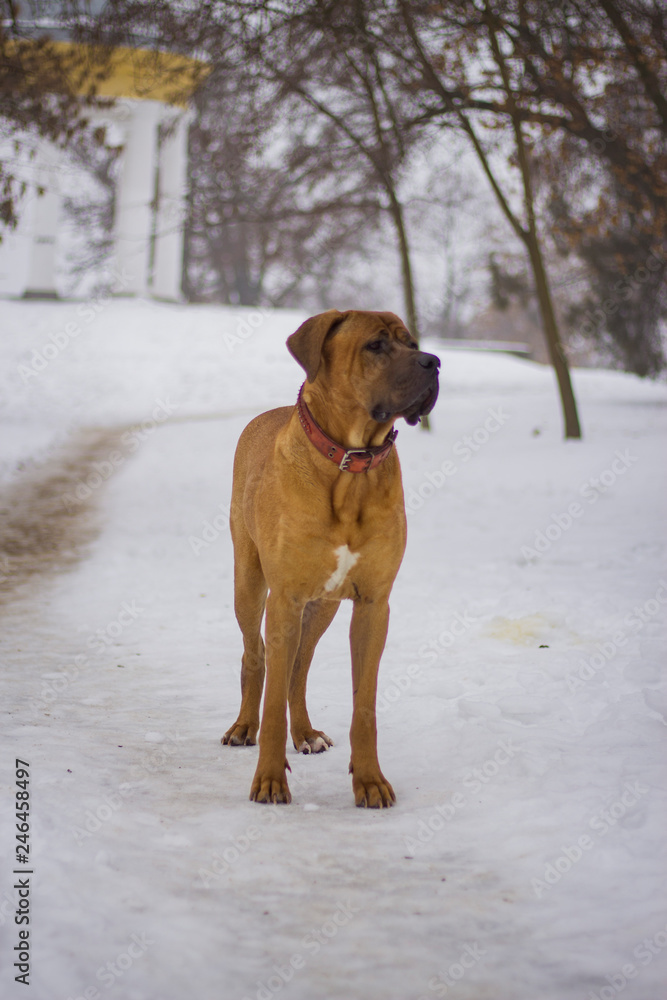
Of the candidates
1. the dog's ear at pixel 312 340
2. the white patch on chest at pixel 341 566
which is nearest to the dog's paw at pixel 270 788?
the white patch on chest at pixel 341 566

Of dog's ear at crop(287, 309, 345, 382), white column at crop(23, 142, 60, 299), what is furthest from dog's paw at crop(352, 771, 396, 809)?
white column at crop(23, 142, 60, 299)

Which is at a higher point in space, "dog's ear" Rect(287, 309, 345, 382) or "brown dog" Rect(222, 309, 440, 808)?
"dog's ear" Rect(287, 309, 345, 382)

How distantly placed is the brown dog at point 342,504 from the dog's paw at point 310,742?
48cm

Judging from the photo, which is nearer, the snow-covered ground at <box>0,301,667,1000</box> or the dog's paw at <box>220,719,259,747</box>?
the snow-covered ground at <box>0,301,667,1000</box>

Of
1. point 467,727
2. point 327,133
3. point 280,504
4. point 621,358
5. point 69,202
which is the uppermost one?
point 69,202

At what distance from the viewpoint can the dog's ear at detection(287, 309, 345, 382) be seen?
3377 millimetres

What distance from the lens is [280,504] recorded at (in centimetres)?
348

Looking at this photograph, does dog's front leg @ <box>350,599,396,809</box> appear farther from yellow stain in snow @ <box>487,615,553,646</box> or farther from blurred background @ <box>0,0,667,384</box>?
blurred background @ <box>0,0,667,384</box>

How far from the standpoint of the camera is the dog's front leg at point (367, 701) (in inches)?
140

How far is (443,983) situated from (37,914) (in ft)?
3.83

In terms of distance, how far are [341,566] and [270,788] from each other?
37.1 inches

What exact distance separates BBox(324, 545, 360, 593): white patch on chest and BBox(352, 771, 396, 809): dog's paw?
2.65 feet

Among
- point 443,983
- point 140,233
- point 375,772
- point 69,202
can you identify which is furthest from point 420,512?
point 69,202

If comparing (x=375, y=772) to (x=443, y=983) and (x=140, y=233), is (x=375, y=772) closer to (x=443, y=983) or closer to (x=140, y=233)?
(x=443, y=983)
